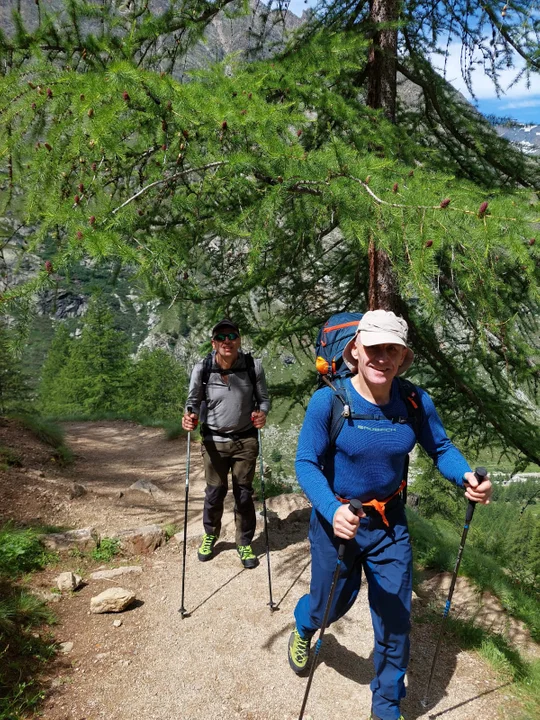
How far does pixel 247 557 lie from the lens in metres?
5.06

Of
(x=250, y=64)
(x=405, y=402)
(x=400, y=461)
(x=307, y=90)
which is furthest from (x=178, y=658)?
(x=250, y=64)

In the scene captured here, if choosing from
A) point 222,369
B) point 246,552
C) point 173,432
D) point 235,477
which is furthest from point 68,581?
point 173,432

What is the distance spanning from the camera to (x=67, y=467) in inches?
362

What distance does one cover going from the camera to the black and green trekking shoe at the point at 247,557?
16.5 ft

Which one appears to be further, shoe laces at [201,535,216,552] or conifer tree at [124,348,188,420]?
conifer tree at [124,348,188,420]

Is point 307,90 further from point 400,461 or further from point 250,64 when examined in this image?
point 400,461

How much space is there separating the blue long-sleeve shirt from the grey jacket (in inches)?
80.4

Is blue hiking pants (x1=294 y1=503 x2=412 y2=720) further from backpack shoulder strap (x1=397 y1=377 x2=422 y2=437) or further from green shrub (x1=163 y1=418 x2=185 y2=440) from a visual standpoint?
green shrub (x1=163 y1=418 x2=185 y2=440)

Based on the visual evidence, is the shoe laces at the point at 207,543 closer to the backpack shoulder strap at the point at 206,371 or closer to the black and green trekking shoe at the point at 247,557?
the black and green trekking shoe at the point at 247,557

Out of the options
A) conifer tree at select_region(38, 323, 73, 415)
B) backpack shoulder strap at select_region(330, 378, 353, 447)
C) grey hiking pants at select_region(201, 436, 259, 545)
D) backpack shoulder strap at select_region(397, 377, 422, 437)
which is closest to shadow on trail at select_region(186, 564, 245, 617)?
grey hiking pants at select_region(201, 436, 259, 545)

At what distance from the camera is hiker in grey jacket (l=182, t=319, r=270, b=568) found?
185 inches

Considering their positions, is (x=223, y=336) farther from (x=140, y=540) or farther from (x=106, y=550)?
(x=106, y=550)

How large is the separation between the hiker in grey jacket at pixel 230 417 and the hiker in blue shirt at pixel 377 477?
1.94m

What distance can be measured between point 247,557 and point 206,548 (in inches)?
20.4
